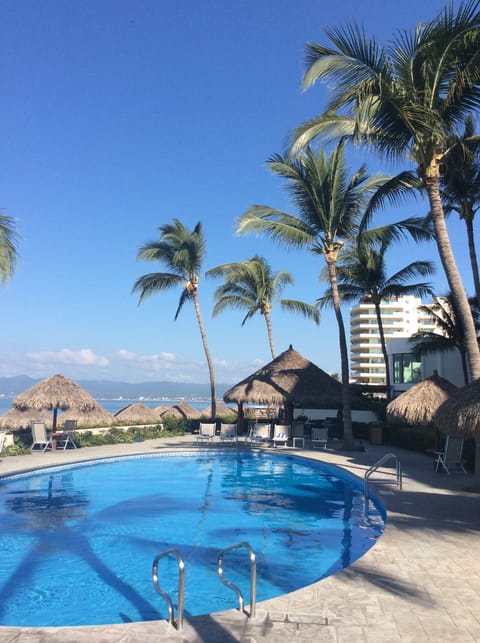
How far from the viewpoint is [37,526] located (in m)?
9.07

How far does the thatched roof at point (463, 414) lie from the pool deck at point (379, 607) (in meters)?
2.02

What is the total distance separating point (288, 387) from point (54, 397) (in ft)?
29.4

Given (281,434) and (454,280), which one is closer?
(454,280)

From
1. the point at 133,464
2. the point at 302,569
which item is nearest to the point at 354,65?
the point at 302,569

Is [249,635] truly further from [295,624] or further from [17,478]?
[17,478]

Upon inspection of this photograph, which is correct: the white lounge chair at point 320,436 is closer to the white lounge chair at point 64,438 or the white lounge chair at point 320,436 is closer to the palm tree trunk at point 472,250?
the palm tree trunk at point 472,250

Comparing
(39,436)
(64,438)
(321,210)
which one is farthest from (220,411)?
(321,210)

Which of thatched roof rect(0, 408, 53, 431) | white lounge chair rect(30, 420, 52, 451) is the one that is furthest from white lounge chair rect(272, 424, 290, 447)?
thatched roof rect(0, 408, 53, 431)

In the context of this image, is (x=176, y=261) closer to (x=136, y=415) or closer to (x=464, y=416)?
(x=136, y=415)

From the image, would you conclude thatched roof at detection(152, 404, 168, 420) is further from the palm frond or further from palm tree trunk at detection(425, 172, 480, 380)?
palm tree trunk at detection(425, 172, 480, 380)

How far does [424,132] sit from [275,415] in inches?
759

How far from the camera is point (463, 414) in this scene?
9523 mm

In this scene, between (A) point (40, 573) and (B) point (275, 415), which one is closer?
(A) point (40, 573)

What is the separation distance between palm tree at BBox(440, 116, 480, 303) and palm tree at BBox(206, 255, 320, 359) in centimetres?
1187
